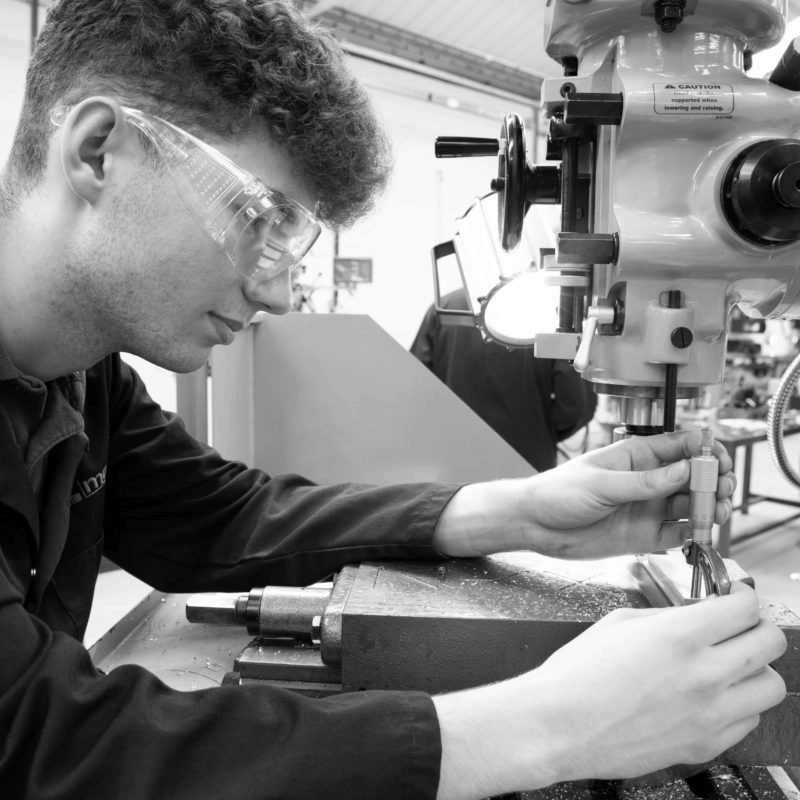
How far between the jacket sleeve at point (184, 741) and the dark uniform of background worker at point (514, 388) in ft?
5.83

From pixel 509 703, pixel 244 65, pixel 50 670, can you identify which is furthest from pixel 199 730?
pixel 244 65

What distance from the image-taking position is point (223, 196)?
67cm

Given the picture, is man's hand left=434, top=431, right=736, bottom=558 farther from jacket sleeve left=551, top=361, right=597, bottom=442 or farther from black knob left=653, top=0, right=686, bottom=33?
jacket sleeve left=551, top=361, right=597, bottom=442

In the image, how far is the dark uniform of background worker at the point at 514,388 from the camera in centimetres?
229

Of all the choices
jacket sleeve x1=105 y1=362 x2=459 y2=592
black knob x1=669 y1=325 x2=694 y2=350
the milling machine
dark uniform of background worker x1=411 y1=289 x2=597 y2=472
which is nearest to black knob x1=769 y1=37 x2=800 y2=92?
the milling machine

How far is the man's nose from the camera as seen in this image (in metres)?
0.75

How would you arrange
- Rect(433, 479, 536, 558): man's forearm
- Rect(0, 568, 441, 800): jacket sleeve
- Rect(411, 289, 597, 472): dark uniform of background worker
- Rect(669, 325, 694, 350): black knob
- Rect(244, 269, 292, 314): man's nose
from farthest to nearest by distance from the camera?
1. Rect(411, 289, 597, 472): dark uniform of background worker
2. Rect(433, 479, 536, 558): man's forearm
3. Rect(244, 269, 292, 314): man's nose
4. Rect(669, 325, 694, 350): black knob
5. Rect(0, 568, 441, 800): jacket sleeve

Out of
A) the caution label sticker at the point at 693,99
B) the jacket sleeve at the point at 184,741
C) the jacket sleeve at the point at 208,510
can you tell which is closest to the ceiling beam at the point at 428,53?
the jacket sleeve at the point at 208,510

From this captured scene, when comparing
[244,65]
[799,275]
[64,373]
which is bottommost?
[64,373]

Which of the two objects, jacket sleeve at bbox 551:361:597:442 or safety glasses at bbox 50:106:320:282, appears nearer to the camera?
safety glasses at bbox 50:106:320:282

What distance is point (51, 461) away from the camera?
0.83 metres

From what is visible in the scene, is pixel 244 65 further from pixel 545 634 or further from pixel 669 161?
pixel 545 634

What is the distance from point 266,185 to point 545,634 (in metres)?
0.50

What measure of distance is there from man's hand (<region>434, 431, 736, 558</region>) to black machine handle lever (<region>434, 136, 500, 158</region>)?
358 millimetres
